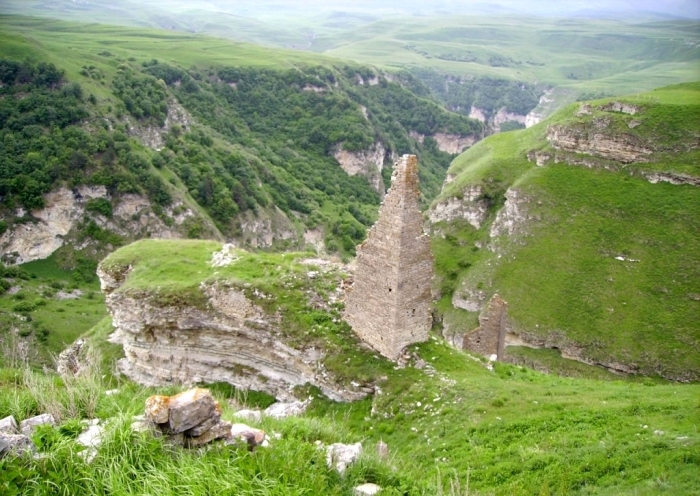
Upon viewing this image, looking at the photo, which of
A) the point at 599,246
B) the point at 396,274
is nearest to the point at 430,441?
the point at 396,274

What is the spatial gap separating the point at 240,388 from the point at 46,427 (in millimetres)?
13783

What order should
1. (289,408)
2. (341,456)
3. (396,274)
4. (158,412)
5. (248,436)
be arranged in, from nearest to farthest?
(158,412)
(248,436)
(341,456)
(396,274)
(289,408)

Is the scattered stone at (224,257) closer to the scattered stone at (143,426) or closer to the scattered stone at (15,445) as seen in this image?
the scattered stone at (143,426)

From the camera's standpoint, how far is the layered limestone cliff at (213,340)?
2095cm

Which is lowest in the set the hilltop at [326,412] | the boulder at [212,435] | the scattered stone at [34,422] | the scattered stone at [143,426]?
the hilltop at [326,412]

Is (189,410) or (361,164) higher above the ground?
(189,410)

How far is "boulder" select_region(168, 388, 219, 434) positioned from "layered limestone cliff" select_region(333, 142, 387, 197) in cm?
12721

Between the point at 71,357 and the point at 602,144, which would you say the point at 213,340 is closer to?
the point at 71,357

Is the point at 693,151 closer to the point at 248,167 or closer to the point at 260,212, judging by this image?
the point at 260,212

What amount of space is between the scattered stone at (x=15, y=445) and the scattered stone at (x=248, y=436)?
119 inches

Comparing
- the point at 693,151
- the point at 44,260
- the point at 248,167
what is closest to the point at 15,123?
the point at 44,260

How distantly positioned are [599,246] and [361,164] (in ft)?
297

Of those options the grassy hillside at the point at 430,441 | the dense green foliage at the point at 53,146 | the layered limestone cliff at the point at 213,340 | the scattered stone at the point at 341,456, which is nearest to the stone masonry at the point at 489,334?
the grassy hillside at the point at 430,441

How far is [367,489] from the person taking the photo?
9.03 m
